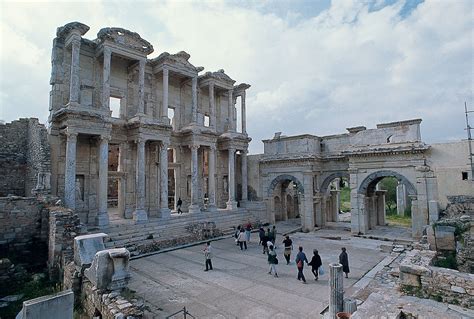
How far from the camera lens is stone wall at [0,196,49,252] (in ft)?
39.2

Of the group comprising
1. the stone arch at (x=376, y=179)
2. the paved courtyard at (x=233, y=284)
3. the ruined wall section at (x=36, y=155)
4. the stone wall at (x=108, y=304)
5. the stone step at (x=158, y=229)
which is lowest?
the paved courtyard at (x=233, y=284)

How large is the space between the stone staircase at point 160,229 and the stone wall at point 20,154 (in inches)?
213

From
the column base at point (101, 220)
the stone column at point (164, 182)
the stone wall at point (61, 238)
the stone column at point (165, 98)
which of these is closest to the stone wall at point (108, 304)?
the stone wall at point (61, 238)

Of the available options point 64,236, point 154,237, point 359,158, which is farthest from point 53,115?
point 359,158

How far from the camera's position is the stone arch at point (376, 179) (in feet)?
55.5

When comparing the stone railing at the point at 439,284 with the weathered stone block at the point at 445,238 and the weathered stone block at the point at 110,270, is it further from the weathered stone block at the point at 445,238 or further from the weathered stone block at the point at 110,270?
the weathered stone block at the point at 110,270

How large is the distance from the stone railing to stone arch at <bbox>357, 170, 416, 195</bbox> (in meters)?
9.29

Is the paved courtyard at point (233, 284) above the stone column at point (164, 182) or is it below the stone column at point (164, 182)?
below

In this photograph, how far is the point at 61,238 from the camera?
447 inches

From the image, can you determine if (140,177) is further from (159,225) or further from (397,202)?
(397,202)

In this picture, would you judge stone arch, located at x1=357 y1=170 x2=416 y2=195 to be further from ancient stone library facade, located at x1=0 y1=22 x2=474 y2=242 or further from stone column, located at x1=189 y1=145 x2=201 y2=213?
stone column, located at x1=189 y1=145 x2=201 y2=213

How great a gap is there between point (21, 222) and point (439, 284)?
15994 millimetres

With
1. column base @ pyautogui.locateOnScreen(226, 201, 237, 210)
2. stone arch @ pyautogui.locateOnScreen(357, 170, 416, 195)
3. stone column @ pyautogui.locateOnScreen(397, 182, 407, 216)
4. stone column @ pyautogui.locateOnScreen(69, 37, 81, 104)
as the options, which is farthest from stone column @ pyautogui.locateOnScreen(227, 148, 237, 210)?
stone column @ pyautogui.locateOnScreen(397, 182, 407, 216)

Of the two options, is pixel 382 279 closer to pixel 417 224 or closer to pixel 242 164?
pixel 417 224
